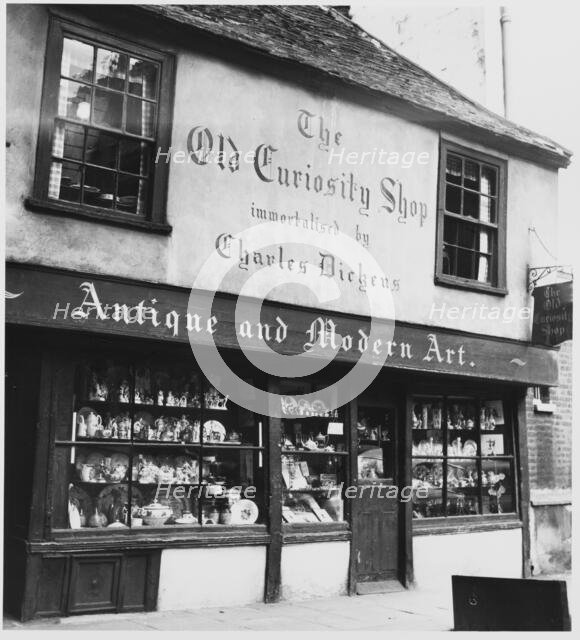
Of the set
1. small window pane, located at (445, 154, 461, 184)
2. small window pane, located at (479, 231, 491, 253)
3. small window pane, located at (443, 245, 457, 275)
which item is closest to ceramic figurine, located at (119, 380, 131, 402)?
small window pane, located at (443, 245, 457, 275)

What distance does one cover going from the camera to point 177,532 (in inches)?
315

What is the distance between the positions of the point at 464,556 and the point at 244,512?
11.0ft

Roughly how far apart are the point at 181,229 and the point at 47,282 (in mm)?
1515

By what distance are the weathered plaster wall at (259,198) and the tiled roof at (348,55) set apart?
0.28 m

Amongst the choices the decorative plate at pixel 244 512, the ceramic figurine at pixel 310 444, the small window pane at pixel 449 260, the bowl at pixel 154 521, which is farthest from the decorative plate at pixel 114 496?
the small window pane at pixel 449 260

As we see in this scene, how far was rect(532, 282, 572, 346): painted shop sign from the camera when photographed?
10336mm

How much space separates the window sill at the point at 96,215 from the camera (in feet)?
23.1

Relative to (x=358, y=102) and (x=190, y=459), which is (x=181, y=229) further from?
(x=358, y=102)

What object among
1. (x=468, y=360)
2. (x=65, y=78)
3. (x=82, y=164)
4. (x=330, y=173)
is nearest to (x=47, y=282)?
(x=82, y=164)

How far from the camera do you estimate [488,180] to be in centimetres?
1093

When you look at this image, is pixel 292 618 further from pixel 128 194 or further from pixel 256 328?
pixel 128 194

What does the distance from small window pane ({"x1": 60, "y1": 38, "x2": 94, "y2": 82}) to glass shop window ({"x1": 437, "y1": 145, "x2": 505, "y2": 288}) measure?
4.70m

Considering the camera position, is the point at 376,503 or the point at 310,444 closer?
the point at 310,444

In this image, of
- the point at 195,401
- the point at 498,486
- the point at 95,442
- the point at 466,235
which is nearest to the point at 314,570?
the point at 195,401
